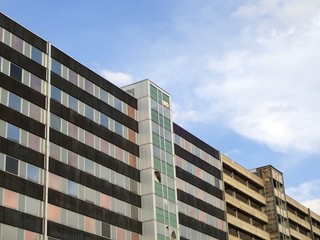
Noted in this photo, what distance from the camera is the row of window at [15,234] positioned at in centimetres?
5303

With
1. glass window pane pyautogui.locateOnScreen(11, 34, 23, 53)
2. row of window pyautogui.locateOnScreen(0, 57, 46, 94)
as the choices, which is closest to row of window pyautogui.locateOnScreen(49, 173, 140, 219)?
row of window pyautogui.locateOnScreen(0, 57, 46, 94)

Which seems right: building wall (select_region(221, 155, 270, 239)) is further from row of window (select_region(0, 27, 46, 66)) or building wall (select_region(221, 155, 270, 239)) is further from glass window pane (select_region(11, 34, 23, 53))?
glass window pane (select_region(11, 34, 23, 53))

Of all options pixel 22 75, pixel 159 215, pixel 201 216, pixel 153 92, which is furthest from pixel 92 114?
pixel 201 216

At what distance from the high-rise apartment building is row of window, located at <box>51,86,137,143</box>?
12cm

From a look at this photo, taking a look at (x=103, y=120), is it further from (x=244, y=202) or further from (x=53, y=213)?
(x=244, y=202)

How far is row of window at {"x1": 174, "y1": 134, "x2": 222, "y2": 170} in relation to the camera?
3312 inches

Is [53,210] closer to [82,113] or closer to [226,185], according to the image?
[82,113]

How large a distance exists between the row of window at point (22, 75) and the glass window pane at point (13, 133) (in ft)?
16.0

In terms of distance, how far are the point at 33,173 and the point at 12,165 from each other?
2.62m

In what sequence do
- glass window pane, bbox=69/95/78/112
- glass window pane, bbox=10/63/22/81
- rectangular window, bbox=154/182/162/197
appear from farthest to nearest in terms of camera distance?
rectangular window, bbox=154/182/162/197, glass window pane, bbox=69/95/78/112, glass window pane, bbox=10/63/22/81

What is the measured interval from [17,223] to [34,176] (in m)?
5.13

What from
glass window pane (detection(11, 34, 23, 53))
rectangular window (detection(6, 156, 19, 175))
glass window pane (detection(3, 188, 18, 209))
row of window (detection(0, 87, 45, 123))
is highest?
glass window pane (detection(11, 34, 23, 53))

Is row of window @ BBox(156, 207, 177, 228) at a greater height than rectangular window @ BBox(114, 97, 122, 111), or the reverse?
rectangular window @ BBox(114, 97, 122, 111)

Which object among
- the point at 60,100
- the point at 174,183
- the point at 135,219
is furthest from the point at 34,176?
the point at 174,183
